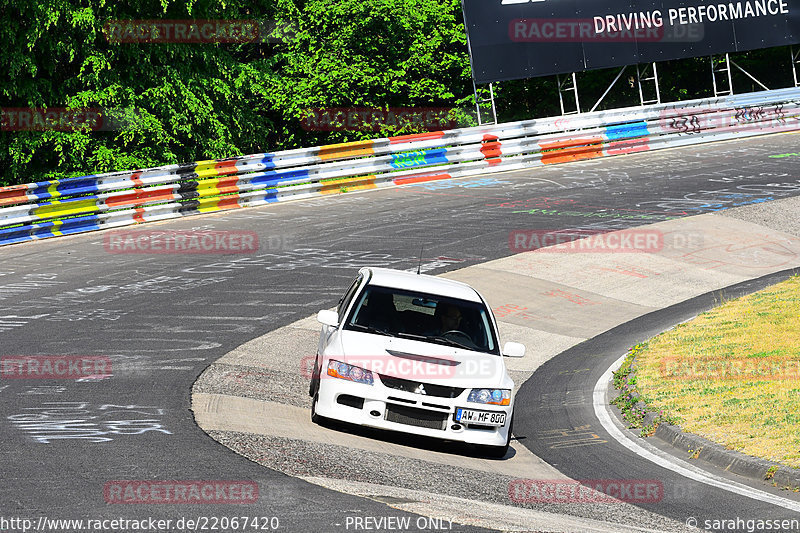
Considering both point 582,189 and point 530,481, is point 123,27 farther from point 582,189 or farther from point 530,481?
point 530,481

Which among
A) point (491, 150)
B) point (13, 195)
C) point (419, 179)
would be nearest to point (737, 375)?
point (13, 195)

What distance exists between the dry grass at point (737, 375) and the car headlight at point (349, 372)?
3532mm

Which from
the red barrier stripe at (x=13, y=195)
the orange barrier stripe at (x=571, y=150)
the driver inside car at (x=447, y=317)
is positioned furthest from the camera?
the orange barrier stripe at (x=571, y=150)

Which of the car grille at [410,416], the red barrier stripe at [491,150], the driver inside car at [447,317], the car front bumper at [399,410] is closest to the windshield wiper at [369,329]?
the driver inside car at [447,317]

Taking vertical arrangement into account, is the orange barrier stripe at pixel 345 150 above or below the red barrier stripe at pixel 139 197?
above

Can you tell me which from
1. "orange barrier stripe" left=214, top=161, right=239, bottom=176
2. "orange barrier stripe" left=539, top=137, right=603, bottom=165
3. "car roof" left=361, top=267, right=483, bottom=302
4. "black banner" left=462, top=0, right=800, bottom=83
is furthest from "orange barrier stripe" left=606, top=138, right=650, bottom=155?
"car roof" left=361, top=267, right=483, bottom=302

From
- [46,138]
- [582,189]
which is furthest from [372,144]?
[46,138]

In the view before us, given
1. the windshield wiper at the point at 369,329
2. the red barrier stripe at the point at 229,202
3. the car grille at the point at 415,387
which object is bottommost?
the car grille at the point at 415,387

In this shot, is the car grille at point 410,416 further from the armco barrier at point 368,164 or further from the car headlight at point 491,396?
the armco barrier at point 368,164

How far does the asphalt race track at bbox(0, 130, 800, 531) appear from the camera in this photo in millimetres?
7477

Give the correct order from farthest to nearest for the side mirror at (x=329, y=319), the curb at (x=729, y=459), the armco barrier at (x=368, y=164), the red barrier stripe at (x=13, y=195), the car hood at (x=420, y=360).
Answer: the armco barrier at (x=368, y=164) < the red barrier stripe at (x=13, y=195) < the side mirror at (x=329, y=319) < the car hood at (x=420, y=360) < the curb at (x=729, y=459)

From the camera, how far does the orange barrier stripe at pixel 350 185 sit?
2567 cm

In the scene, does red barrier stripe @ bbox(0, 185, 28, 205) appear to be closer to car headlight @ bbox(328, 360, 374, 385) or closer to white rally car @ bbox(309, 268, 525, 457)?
white rally car @ bbox(309, 268, 525, 457)

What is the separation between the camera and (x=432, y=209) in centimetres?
2347
